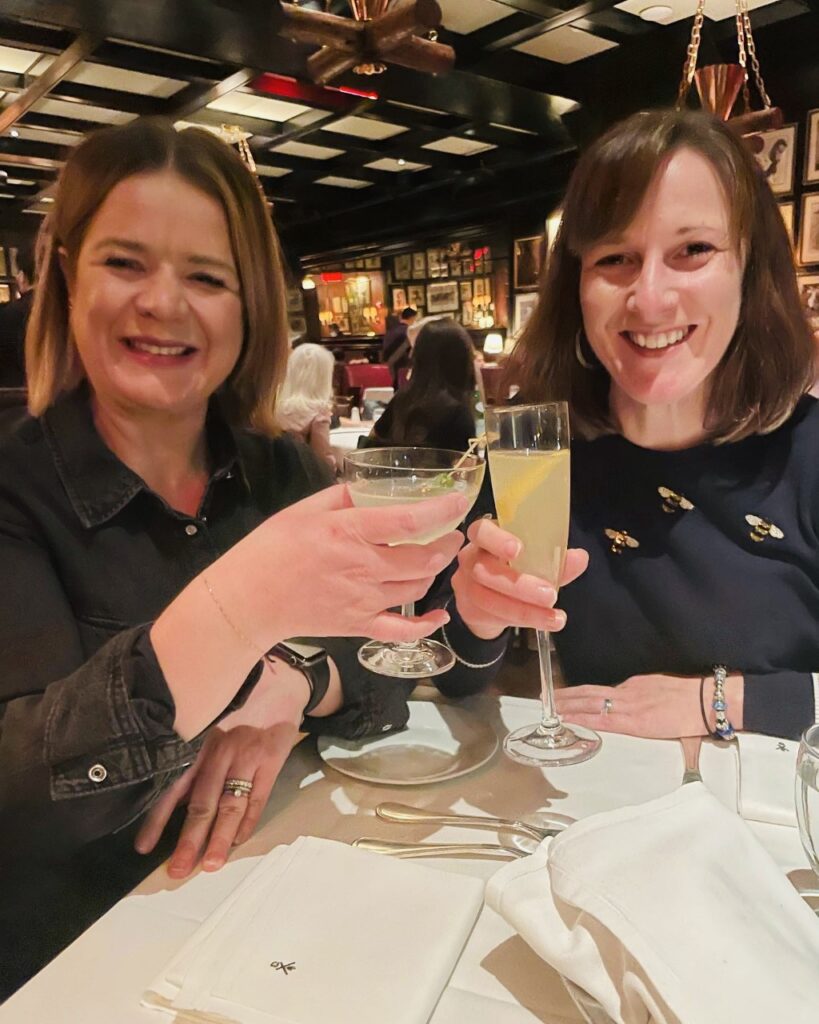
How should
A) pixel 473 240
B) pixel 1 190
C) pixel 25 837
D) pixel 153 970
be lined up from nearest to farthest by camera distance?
1. pixel 153 970
2. pixel 25 837
3. pixel 1 190
4. pixel 473 240

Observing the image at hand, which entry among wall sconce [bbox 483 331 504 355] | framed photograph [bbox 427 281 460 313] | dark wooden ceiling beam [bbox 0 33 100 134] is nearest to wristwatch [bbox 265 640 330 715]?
dark wooden ceiling beam [bbox 0 33 100 134]

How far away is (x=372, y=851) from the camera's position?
3.03ft

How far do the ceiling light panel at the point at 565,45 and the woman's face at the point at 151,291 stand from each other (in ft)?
21.0

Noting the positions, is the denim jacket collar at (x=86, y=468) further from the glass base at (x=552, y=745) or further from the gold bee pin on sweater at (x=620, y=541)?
the gold bee pin on sweater at (x=620, y=541)

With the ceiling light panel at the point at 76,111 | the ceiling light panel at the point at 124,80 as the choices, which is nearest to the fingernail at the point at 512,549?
the ceiling light panel at the point at 124,80

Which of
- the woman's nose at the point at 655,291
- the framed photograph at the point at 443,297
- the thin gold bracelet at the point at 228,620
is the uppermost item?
the framed photograph at the point at 443,297

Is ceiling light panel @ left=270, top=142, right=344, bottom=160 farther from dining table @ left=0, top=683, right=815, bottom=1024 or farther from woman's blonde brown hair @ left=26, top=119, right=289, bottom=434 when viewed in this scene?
dining table @ left=0, top=683, right=815, bottom=1024

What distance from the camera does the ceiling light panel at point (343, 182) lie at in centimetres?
1177

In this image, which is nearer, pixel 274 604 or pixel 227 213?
pixel 274 604

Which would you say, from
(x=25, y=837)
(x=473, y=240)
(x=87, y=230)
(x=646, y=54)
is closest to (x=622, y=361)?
(x=87, y=230)

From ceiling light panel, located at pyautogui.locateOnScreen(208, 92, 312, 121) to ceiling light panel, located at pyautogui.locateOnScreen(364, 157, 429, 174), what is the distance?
6.89 ft

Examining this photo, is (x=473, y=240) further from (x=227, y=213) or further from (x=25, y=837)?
(x=25, y=837)

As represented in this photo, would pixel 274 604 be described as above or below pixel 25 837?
above

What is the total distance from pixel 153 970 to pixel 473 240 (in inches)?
491
